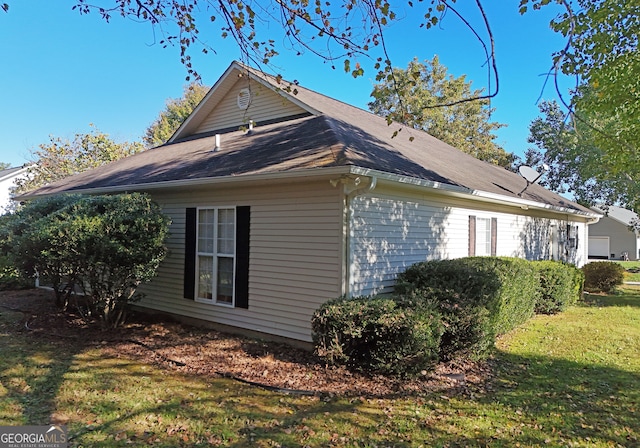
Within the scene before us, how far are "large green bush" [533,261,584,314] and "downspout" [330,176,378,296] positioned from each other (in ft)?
19.6

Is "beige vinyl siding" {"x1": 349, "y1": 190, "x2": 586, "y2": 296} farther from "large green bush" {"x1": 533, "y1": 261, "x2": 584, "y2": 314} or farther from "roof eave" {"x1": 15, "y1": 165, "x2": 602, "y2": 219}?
"large green bush" {"x1": 533, "y1": 261, "x2": 584, "y2": 314}

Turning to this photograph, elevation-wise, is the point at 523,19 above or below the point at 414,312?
above

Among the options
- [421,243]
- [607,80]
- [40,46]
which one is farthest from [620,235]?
[40,46]

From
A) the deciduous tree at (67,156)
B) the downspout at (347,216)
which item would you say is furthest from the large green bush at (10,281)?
the deciduous tree at (67,156)

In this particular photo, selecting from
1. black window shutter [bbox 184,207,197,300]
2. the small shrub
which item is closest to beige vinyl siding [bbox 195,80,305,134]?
black window shutter [bbox 184,207,197,300]

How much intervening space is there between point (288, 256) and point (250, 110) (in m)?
5.94

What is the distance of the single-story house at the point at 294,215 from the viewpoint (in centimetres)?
639

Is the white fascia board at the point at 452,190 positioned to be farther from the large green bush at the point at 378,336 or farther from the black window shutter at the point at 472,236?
the large green bush at the point at 378,336

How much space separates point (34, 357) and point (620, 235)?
151 ft

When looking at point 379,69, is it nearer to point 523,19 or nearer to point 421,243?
point 523,19

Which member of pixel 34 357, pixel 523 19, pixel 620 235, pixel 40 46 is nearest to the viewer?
pixel 34 357

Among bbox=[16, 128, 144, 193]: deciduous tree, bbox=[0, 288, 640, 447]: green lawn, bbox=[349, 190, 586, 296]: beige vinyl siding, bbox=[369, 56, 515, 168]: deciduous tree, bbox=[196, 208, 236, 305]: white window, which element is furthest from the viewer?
bbox=[369, 56, 515, 168]: deciduous tree

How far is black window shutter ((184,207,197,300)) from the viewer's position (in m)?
8.16

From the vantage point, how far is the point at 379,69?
16.0ft
